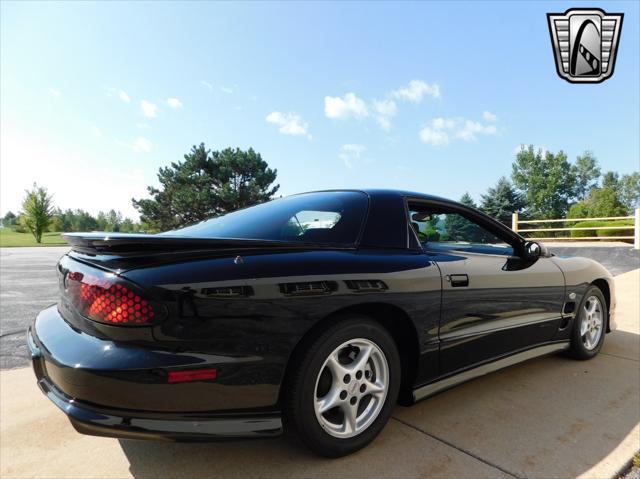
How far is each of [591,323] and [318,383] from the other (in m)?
2.98

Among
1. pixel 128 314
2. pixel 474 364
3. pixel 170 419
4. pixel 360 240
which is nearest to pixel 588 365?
pixel 474 364

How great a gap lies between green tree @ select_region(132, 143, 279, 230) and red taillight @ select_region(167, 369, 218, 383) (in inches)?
1351

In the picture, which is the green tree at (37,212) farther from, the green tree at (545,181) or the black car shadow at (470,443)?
the green tree at (545,181)

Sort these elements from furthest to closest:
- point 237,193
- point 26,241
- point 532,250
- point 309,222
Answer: point 26,241, point 237,193, point 532,250, point 309,222

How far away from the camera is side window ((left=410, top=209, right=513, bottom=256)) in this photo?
2512mm

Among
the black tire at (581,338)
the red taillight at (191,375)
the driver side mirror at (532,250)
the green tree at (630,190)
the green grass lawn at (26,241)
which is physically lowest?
the green grass lawn at (26,241)

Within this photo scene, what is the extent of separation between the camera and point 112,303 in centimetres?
155

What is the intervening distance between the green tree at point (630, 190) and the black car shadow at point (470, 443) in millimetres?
88943

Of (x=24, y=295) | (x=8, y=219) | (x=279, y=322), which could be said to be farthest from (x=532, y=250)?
(x=8, y=219)

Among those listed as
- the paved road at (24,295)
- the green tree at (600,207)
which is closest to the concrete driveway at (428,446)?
the paved road at (24,295)

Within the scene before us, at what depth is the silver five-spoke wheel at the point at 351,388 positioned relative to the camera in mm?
Result: 1873

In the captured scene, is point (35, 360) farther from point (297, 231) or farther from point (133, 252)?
point (297, 231)

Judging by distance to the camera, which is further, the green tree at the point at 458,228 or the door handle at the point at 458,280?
A: the green tree at the point at 458,228

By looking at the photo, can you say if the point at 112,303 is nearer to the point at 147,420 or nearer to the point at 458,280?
the point at 147,420
